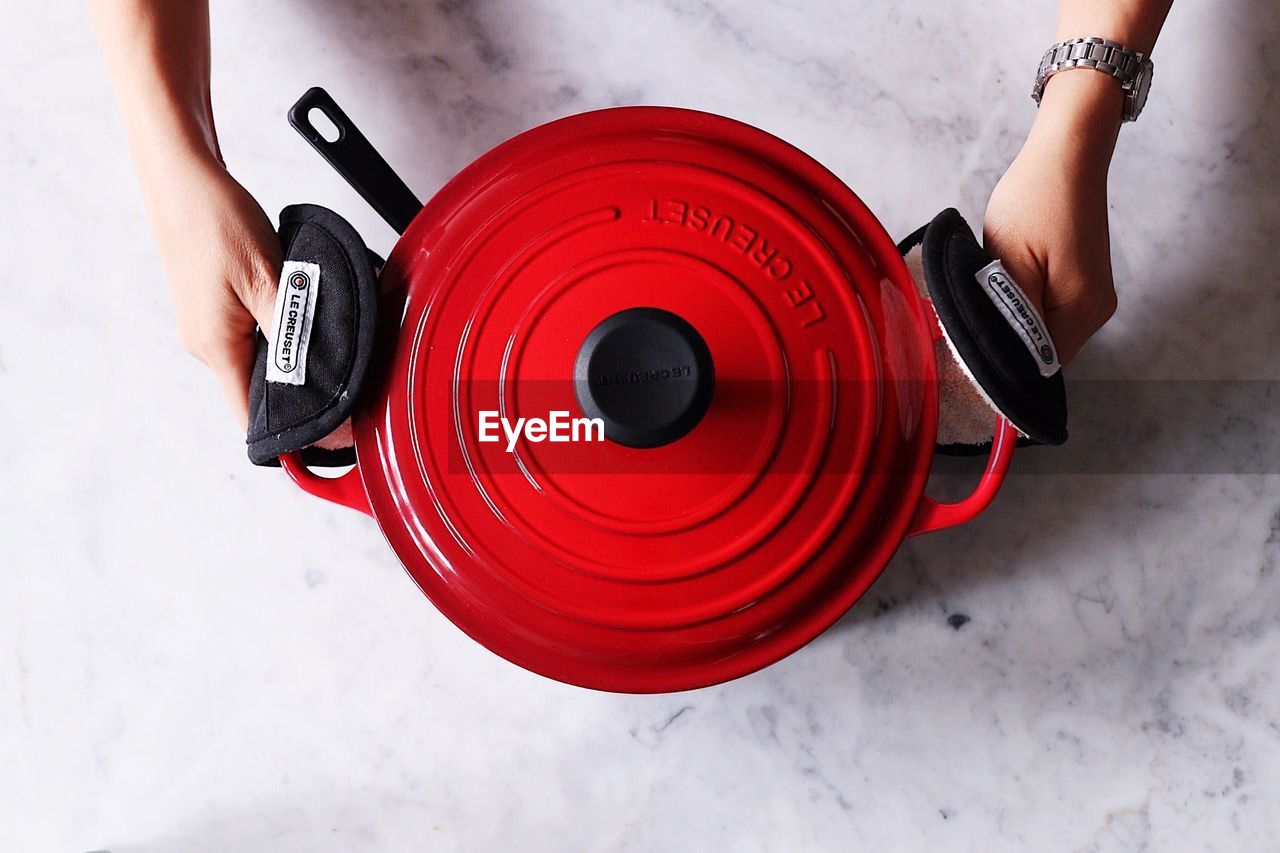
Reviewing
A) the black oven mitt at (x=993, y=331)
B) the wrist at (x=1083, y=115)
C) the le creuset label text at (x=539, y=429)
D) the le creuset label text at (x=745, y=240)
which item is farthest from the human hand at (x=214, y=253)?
the wrist at (x=1083, y=115)

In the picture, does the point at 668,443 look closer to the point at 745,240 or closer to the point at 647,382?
the point at 647,382

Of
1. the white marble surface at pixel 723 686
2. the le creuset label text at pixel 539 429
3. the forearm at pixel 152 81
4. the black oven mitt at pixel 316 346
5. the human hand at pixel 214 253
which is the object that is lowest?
the white marble surface at pixel 723 686

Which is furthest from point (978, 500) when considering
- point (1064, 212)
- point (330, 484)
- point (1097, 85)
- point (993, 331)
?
point (330, 484)

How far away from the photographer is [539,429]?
0.62 meters

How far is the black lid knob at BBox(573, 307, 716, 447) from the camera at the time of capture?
56 centimetres

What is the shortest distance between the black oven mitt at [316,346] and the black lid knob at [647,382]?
0.18 meters

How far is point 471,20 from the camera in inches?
36.0

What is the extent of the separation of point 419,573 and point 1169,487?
27.8 inches

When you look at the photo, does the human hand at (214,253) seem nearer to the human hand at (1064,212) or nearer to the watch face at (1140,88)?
the human hand at (1064,212)

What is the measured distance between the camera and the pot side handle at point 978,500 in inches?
25.5

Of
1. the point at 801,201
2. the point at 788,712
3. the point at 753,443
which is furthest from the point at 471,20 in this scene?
the point at 788,712

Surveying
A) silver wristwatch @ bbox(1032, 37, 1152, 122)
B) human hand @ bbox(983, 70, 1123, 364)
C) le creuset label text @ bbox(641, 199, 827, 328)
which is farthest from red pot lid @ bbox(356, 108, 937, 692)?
silver wristwatch @ bbox(1032, 37, 1152, 122)

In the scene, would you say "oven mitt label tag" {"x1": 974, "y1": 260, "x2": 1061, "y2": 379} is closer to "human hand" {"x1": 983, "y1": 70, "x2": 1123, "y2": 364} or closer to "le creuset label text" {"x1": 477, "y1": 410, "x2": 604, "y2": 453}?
"human hand" {"x1": 983, "y1": 70, "x2": 1123, "y2": 364}

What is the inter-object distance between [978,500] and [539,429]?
31cm
